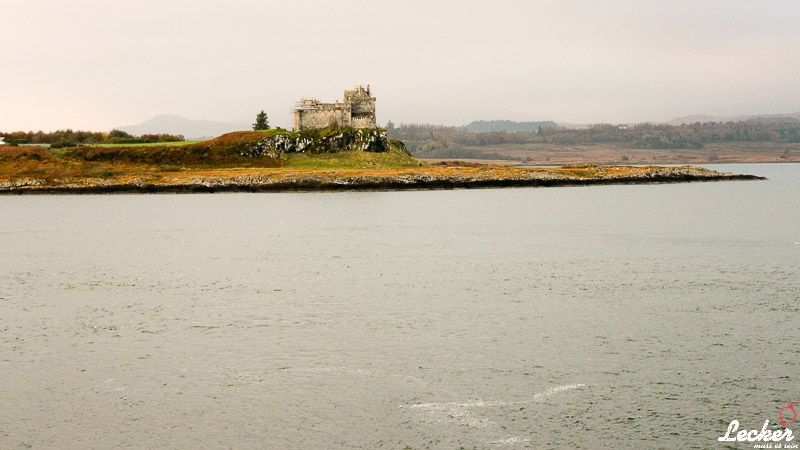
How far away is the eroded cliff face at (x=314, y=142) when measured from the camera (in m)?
119

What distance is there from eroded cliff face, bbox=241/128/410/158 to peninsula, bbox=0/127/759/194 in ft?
0.53

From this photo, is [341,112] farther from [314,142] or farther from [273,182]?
[273,182]

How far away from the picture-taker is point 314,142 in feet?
393

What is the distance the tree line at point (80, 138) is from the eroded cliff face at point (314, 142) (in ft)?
92.2

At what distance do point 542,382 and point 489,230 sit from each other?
36370mm

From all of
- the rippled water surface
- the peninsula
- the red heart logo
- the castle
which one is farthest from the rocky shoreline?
the red heart logo

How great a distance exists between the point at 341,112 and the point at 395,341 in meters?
107

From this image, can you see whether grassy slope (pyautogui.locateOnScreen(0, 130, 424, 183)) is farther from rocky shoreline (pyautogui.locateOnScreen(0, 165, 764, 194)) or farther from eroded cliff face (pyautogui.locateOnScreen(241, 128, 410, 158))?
rocky shoreline (pyautogui.locateOnScreen(0, 165, 764, 194))

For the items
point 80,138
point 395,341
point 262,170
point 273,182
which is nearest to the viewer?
point 395,341

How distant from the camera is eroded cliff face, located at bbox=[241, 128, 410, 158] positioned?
119 m

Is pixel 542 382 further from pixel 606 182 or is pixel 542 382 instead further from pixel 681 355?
pixel 606 182

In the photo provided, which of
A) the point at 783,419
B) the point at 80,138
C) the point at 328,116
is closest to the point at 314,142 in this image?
the point at 328,116

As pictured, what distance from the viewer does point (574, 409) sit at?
53.6 feet

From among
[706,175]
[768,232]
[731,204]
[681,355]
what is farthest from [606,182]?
[681,355]
